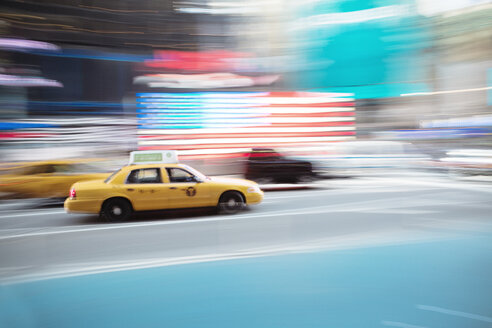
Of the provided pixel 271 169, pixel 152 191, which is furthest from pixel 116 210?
pixel 271 169

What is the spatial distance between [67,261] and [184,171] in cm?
287

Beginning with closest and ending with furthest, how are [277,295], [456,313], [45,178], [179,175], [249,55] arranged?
[456,313] → [277,295] → [179,175] → [45,178] → [249,55]

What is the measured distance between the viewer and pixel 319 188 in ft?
35.4

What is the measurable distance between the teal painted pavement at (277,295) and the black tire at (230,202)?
2727mm

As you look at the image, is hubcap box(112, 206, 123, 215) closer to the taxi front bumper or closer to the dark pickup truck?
the taxi front bumper

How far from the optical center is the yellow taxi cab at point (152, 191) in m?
6.24

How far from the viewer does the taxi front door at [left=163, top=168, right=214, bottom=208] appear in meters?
6.53

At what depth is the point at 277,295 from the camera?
3201mm

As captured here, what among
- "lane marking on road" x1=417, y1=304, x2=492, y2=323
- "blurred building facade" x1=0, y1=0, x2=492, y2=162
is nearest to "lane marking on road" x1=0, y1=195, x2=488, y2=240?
"lane marking on road" x1=417, y1=304, x2=492, y2=323

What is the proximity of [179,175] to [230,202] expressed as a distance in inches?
46.0

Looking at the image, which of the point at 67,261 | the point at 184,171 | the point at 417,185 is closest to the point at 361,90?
the point at 417,185

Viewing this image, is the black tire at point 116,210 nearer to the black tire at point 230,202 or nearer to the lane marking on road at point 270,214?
the lane marking on road at point 270,214

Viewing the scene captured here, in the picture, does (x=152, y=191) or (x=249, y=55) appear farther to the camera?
(x=249, y=55)

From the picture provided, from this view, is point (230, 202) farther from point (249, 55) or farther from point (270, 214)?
point (249, 55)
